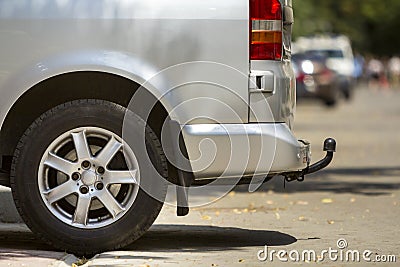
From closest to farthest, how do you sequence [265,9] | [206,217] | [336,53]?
[265,9] → [206,217] → [336,53]

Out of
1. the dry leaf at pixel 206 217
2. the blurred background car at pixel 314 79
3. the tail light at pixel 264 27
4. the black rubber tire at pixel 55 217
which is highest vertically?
the tail light at pixel 264 27

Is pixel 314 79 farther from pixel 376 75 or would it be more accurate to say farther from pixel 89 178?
pixel 376 75

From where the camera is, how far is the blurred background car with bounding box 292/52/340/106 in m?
34.2

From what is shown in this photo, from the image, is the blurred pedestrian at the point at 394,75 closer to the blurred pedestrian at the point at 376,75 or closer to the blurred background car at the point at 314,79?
the blurred pedestrian at the point at 376,75

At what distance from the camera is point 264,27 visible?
7.59 meters

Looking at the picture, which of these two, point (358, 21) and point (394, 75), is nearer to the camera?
point (394, 75)

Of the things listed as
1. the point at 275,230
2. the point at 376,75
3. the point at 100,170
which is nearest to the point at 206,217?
the point at 275,230

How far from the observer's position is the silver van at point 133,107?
24.5 ft

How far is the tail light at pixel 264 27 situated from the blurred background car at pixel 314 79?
26158mm

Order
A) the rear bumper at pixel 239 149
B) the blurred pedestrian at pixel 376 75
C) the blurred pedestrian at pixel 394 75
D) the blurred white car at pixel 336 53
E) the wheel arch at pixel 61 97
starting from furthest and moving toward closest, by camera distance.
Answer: the blurred pedestrian at pixel 394 75, the blurred pedestrian at pixel 376 75, the blurred white car at pixel 336 53, the wheel arch at pixel 61 97, the rear bumper at pixel 239 149

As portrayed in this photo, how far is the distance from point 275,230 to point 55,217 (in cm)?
221

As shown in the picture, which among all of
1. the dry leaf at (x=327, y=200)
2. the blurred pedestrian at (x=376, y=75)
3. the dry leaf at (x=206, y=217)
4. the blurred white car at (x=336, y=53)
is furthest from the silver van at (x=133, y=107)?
the blurred pedestrian at (x=376, y=75)

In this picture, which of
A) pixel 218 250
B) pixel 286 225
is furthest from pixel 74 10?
pixel 286 225

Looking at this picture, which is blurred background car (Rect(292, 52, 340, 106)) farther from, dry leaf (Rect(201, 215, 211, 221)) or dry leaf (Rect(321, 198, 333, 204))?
dry leaf (Rect(201, 215, 211, 221))
